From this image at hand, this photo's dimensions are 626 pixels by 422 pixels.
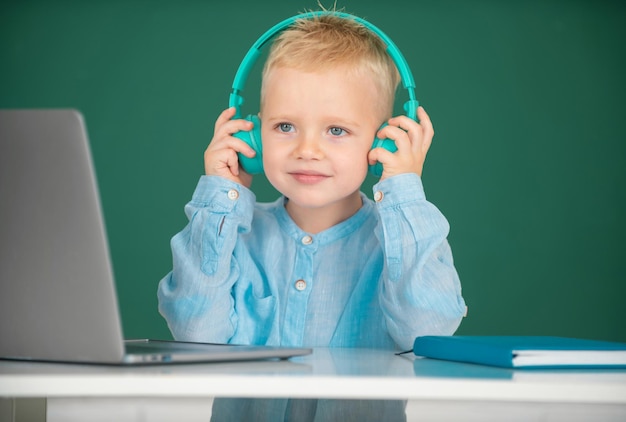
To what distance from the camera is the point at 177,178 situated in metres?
3.10

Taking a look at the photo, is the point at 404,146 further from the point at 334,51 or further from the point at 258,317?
the point at 258,317

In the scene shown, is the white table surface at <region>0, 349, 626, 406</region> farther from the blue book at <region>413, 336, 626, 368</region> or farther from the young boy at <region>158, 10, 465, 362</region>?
the young boy at <region>158, 10, 465, 362</region>

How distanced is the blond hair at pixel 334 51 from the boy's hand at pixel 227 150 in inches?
4.9

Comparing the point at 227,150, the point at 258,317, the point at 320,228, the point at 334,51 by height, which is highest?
the point at 334,51

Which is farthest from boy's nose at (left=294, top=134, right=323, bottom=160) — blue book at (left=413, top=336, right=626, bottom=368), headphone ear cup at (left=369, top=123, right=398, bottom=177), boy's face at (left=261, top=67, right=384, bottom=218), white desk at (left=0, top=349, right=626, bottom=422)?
white desk at (left=0, top=349, right=626, bottom=422)

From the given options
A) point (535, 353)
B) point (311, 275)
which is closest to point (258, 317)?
point (311, 275)

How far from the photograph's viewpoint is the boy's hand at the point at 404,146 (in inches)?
54.7

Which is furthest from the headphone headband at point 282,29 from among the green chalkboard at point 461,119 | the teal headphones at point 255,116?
the green chalkboard at point 461,119

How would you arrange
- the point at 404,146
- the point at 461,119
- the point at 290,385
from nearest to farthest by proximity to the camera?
the point at 290,385, the point at 404,146, the point at 461,119

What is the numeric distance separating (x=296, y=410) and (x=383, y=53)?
2.78 ft

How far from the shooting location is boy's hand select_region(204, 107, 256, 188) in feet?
4.91

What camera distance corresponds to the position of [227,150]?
1.50m

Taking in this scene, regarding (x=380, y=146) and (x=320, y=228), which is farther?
(x=320, y=228)

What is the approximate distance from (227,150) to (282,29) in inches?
10.0
